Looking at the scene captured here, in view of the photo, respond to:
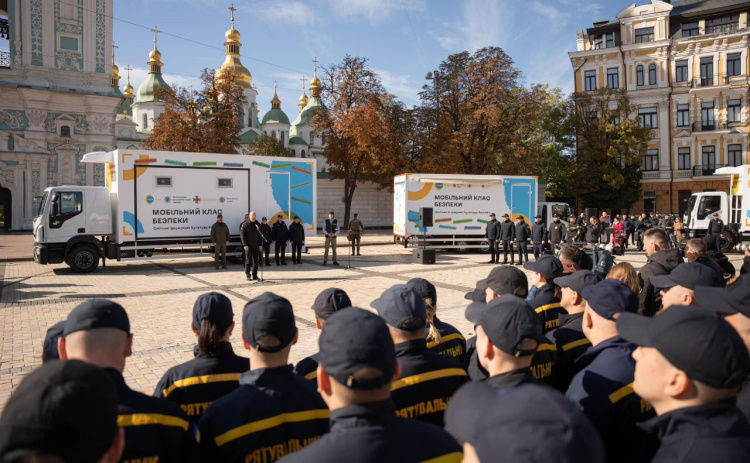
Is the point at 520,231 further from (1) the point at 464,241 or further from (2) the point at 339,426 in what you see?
(2) the point at 339,426

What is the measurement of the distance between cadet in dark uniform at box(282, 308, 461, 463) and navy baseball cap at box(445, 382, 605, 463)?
1.14 ft

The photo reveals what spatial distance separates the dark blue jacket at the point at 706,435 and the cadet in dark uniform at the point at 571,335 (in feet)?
5.49

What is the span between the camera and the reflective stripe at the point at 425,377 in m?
2.71

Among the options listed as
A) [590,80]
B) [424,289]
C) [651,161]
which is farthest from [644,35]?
[424,289]

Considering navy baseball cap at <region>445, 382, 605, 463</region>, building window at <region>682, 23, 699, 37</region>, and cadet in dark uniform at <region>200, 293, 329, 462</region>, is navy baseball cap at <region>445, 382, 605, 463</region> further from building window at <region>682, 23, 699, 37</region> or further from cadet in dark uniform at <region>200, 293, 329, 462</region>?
building window at <region>682, 23, 699, 37</region>

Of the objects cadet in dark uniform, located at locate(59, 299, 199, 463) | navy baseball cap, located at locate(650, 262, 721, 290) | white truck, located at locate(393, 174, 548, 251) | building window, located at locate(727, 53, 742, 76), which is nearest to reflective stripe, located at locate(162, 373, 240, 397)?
cadet in dark uniform, located at locate(59, 299, 199, 463)

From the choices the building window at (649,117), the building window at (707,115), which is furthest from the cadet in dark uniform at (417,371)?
the building window at (707,115)

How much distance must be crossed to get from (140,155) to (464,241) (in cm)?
1339

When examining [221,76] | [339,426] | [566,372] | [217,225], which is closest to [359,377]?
[339,426]

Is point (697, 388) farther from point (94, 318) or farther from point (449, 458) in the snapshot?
point (94, 318)

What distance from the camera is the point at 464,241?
22797mm

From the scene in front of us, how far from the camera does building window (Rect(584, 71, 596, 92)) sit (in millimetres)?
46594

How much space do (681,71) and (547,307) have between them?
4885 cm

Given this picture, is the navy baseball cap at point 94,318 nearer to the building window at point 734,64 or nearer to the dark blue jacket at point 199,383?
the dark blue jacket at point 199,383
